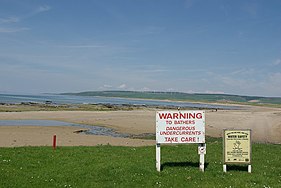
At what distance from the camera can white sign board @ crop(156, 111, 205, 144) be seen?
15.4 metres

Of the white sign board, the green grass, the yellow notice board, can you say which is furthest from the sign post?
the green grass

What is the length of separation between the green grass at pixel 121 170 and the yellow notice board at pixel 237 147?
0.52m

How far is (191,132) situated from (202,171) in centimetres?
164

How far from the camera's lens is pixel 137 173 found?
14508 millimetres

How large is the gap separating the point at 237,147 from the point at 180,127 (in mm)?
2420

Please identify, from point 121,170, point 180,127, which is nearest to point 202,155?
point 180,127

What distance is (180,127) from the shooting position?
50.9 feet

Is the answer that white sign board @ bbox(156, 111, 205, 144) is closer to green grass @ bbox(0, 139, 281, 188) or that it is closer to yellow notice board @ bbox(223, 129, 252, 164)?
yellow notice board @ bbox(223, 129, 252, 164)

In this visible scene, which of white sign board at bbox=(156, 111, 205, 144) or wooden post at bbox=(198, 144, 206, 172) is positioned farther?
white sign board at bbox=(156, 111, 205, 144)

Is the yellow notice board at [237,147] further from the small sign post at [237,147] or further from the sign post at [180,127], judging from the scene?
the sign post at [180,127]

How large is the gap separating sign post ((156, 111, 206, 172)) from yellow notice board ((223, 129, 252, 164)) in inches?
39.5

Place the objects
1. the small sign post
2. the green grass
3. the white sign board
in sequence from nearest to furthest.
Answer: the green grass < the small sign post < the white sign board

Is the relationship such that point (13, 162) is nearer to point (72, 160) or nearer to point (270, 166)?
point (72, 160)

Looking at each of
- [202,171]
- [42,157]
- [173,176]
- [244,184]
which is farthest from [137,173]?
[42,157]
